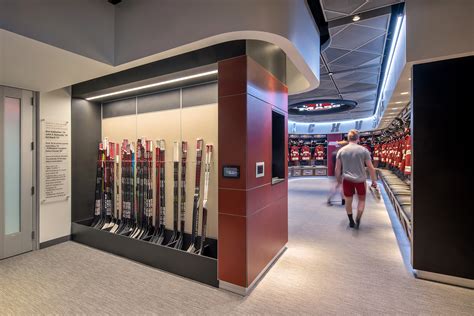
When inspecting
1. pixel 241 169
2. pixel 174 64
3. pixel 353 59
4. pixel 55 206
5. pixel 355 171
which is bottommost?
pixel 55 206

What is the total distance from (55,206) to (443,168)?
17.8 ft

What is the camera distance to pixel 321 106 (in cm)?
988

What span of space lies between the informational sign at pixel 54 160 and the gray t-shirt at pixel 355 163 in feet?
16.2

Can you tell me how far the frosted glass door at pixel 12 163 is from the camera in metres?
3.45

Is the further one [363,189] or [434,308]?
[363,189]

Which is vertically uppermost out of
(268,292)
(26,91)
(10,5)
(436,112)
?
(10,5)

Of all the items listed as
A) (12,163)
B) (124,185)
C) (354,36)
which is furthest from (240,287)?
(354,36)

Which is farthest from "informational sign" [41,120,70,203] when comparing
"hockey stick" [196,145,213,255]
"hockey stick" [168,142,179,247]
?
Answer: "hockey stick" [196,145,213,255]

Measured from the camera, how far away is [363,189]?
4383 mm

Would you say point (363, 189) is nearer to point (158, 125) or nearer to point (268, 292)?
point (268, 292)

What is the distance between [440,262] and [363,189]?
1.82 m

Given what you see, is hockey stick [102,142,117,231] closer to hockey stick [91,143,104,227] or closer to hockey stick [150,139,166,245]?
hockey stick [91,143,104,227]

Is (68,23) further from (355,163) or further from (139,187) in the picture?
(355,163)

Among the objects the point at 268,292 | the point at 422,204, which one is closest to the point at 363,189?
the point at 422,204
